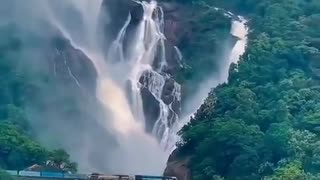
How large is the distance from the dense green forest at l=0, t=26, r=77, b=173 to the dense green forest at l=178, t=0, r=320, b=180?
15.1 feet

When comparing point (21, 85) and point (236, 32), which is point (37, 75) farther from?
point (236, 32)

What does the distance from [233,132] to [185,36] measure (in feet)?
33.5

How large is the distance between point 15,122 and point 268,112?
370 inches

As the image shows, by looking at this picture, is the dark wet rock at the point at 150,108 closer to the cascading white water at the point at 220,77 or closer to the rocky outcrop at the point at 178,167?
the cascading white water at the point at 220,77

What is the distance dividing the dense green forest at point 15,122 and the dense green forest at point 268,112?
4.61 m

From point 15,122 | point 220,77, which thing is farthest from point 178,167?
point 220,77

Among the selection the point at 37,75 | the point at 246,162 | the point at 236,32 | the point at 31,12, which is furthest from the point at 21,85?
the point at 246,162

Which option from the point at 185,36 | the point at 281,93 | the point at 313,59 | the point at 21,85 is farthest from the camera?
the point at 185,36

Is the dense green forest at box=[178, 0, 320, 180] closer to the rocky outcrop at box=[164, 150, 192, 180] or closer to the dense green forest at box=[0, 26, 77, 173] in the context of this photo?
the rocky outcrop at box=[164, 150, 192, 180]

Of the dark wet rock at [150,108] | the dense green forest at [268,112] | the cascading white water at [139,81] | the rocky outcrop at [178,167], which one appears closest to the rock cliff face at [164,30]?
the dark wet rock at [150,108]

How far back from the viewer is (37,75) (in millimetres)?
38062

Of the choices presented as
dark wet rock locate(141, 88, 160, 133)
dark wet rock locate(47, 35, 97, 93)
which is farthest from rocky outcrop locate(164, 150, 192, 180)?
dark wet rock locate(47, 35, 97, 93)

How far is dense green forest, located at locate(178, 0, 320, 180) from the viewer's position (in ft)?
95.1

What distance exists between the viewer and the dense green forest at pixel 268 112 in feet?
95.1
